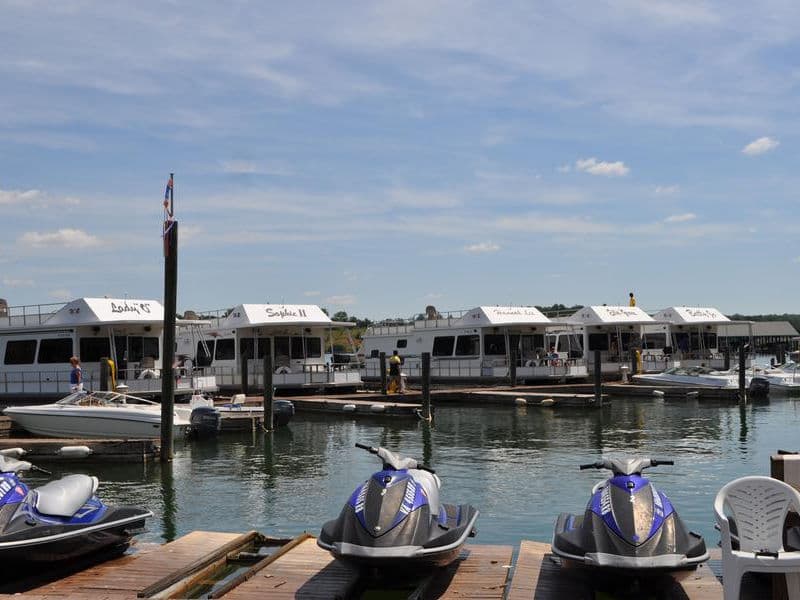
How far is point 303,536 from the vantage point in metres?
9.67

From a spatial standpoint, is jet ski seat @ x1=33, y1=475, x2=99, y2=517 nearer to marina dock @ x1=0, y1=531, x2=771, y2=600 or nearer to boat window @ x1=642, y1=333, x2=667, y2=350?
marina dock @ x1=0, y1=531, x2=771, y2=600

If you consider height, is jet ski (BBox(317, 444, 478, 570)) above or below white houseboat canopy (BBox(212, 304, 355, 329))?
below

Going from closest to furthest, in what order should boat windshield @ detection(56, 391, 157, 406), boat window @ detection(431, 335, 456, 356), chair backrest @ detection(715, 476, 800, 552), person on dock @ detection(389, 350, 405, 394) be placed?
1. chair backrest @ detection(715, 476, 800, 552)
2. boat windshield @ detection(56, 391, 157, 406)
3. person on dock @ detection(389, 350, 405, 394)
4. boat window @ detection(431, 335, 456, 356)

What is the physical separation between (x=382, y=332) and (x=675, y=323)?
15.5m

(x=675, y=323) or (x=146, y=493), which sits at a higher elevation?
(x=675, y=323)

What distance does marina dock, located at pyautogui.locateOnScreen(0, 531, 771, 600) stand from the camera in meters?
7.54

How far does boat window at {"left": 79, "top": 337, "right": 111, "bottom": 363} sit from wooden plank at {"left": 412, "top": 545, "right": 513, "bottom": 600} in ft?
75.0

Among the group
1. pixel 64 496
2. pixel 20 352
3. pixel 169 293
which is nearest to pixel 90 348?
pixel 20 352

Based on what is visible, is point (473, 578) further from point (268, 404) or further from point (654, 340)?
point (654, 340)

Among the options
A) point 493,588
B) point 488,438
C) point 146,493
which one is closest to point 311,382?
point 488,438

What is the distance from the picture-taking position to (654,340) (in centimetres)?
4725

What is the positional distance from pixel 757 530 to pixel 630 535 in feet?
3.19

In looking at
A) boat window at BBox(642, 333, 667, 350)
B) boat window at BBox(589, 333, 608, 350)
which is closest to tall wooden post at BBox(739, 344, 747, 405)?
boat window at BBox(589, 333, 608, 350)

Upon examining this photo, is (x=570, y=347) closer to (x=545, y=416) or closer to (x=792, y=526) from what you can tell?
(x=545, y=416)
